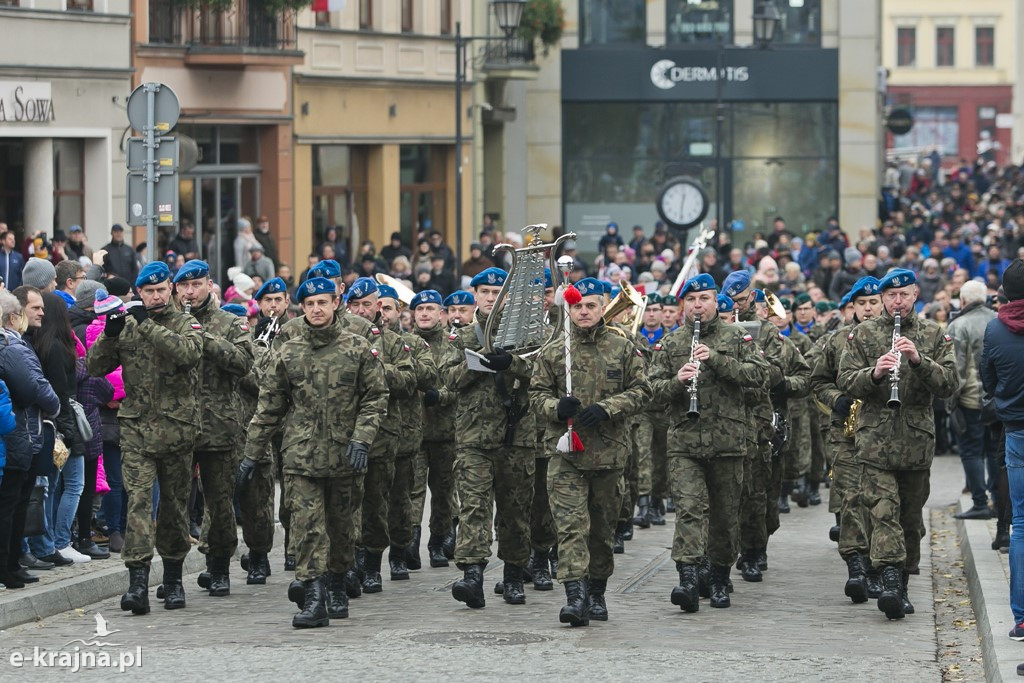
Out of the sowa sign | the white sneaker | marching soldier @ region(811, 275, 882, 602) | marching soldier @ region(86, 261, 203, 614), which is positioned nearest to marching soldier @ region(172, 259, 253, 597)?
marching soldier @ region(86, 261, 203, 614)

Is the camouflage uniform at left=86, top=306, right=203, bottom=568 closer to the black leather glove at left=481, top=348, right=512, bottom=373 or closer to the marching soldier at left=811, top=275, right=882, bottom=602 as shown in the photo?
the black leather glove at left=481, top=348, right=512, bottom=373

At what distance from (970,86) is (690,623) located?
313ft

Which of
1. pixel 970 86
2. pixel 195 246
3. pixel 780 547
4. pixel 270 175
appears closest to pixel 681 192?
pixel 270 175

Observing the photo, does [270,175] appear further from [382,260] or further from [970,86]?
[970,86]

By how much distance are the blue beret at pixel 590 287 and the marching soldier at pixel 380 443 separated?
1.44 meters

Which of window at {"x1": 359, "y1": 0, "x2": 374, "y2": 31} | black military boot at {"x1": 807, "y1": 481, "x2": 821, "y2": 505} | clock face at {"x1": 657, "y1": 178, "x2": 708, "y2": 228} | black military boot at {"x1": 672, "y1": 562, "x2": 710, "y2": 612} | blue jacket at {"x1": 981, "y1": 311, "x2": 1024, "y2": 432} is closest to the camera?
blue jacket at {"x1": 981, "y1": 311, "x2": 1024, "y2": 432}

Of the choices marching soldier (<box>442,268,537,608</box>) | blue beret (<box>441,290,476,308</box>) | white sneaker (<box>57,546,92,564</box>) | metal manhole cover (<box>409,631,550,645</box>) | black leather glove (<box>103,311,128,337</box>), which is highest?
blue beret (<box>441,290,476,308</box>)

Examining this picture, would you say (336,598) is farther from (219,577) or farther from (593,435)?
(593,435)

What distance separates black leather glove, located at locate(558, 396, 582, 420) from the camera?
11.7 meters

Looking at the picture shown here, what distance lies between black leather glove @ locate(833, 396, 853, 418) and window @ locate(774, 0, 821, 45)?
104 ft

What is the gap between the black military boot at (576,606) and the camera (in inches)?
457

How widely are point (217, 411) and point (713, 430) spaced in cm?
301

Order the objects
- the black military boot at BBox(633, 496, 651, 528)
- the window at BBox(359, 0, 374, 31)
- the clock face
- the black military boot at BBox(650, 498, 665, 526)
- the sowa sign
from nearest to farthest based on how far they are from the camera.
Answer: the black military boot at BBox(633, 496, 651, 528) → the black military boot at BBox(650, 498, 665, 526) → the sowa sign → the clock face → the window at BBox(359, 0, 374, 31)

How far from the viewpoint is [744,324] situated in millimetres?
13555
